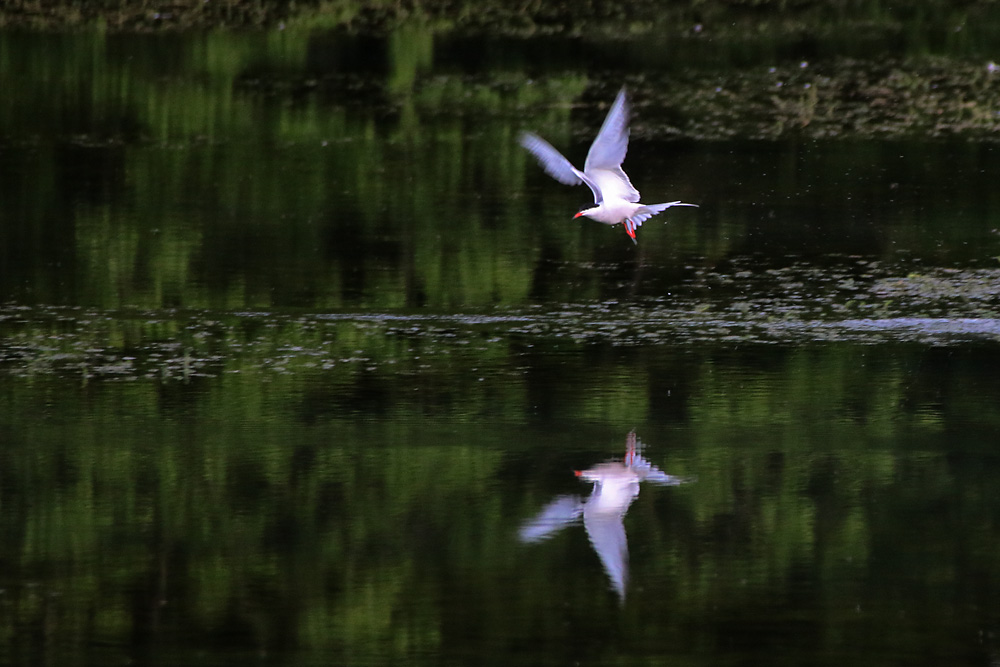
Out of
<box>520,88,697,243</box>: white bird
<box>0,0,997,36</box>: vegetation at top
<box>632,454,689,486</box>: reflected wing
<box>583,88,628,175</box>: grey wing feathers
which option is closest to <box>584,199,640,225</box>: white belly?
<box>520,88,697,243</box>: white bird

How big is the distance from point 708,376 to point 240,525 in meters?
3.18

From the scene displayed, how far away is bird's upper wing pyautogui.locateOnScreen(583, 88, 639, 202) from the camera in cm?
1119

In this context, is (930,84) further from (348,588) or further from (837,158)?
(348,588)

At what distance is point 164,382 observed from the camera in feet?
34.8

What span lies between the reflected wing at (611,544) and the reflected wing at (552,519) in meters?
0.08

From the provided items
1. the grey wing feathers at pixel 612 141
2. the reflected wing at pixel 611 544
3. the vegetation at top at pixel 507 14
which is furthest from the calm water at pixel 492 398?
the vegetation at top at pixel 507 14

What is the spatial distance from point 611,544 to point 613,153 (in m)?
3.91

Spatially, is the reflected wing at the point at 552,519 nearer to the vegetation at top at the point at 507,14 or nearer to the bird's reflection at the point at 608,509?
the bird's reflection at the point at 608,509

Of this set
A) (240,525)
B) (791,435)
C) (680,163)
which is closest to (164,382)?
(240,525)

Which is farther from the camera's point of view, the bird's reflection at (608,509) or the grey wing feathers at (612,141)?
the grey wing feathers at (612,141)

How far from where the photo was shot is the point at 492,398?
10172 mm

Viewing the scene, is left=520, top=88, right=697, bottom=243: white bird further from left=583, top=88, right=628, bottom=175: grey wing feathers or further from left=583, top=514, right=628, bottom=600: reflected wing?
left=583, top=514, right=628, bottom=600: reflected wing

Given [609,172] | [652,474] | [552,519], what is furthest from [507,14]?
[552,519]

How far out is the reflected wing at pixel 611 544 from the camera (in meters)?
7.64
